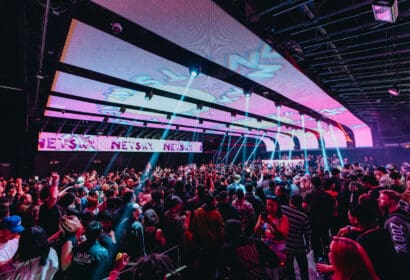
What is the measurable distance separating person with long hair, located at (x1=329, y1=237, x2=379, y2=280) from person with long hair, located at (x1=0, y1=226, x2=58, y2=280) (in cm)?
231

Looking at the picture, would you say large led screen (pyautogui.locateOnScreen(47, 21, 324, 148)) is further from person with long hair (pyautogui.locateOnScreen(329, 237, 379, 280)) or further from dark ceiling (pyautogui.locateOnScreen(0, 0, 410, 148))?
person with long hair (pyautogui.locateOnScreen(329, 237, 379, 280))

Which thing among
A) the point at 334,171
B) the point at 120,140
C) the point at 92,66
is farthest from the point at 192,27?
the point at 120,140

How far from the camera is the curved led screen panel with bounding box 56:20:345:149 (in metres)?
3.22

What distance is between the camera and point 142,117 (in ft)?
29.1

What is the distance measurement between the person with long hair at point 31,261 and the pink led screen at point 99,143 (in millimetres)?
9312

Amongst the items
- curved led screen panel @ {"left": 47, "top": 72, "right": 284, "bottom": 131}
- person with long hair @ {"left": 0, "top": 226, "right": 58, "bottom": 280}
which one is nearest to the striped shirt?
person with long hair @ {"left": 0, "top": 226, "right": 58, "bottom": 280}

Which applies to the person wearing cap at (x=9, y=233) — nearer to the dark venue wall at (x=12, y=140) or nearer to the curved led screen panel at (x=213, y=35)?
the curved led screen panel at (x=213, y=35)

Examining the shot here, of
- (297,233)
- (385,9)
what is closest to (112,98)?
(297,233)

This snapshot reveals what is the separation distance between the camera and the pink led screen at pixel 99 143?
31.0 feet

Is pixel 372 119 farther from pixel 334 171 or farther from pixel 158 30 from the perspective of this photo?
pixel 158 30

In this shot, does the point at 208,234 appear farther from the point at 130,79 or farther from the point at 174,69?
the point at 130,79

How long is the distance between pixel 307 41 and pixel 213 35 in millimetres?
1946

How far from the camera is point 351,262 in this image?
1256 mm

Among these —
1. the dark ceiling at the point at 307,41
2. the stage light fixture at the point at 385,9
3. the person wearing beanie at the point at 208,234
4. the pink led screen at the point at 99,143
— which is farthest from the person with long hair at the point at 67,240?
the pink led screen at the point at 99,143
